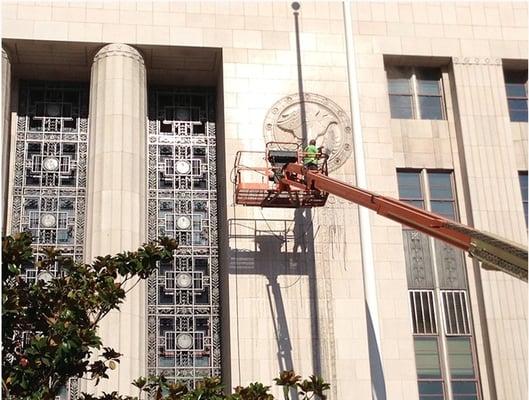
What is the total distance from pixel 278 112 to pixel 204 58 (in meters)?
3.26

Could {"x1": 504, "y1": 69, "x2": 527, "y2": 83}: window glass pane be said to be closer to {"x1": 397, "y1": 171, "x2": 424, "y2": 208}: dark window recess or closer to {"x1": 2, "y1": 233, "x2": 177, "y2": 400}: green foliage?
{"x1": 397, "y1": 171, "x2": 424, "y2": 208}: dark window recess

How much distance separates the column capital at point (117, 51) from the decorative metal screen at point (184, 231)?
214 centimetres

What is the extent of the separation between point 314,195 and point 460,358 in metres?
6.72

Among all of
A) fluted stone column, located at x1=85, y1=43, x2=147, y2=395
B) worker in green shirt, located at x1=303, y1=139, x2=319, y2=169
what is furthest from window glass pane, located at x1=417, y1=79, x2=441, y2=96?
fluted stone column, located at x1=85, y1=43, x2=147, y2=395

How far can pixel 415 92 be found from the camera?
28.2 m

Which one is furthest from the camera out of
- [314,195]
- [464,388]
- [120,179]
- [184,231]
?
[184,231]

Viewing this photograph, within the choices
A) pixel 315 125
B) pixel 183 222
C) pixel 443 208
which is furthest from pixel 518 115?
pixel 183 222

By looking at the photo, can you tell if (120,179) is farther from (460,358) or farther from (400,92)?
(460,358)

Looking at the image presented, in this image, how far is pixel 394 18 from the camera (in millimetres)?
28094

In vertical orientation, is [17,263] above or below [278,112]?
below

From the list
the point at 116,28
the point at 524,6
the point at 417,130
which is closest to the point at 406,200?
the point at 417,130

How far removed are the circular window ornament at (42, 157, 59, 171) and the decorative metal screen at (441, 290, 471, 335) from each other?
506 inches

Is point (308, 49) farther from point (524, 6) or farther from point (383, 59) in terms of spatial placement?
point (524, 6)

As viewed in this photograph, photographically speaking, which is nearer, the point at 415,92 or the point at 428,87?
the point at 415,92
